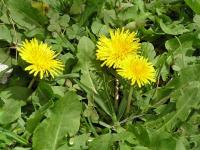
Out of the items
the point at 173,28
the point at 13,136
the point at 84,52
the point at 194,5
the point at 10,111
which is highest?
the point at 194,5

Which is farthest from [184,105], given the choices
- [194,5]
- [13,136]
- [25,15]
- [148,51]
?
[25,15]

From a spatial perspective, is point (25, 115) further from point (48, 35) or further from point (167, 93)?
point (167, 93)

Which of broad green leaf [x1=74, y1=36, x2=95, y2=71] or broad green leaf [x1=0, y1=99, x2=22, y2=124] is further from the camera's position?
broad green leaf [x1=74, y1=36, x2=95, y2=71]

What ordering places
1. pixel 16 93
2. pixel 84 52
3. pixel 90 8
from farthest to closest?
pixel 90 8 → pixel 84 52 → pixel 16 93

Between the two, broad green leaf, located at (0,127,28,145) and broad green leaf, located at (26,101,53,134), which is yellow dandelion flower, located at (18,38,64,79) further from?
broad green leaf, located at (0,127,28,145)

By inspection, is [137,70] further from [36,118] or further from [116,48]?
[36,118]

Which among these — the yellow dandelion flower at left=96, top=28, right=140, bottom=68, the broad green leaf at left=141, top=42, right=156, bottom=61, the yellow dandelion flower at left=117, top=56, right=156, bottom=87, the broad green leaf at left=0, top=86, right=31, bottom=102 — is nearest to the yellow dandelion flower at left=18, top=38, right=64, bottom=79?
the broad green leaf at left=0, top=86, right=31, bottom=102

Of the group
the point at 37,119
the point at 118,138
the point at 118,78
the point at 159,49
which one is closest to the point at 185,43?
the point at 159,49

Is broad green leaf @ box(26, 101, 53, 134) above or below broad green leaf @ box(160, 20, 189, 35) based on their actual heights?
below

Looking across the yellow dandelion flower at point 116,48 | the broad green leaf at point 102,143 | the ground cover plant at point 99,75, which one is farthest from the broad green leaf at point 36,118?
the yellow dandelion flower at point 116,48
